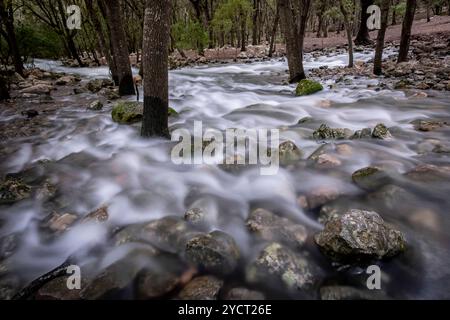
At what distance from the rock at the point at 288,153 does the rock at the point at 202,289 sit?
7.57 feet

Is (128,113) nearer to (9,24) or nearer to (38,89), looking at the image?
(38,89)

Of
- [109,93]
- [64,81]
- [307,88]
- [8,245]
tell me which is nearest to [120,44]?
[109,93]

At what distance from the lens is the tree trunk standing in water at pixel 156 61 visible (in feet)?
14.2

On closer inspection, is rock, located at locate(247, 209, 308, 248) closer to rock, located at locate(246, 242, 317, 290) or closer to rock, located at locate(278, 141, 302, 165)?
rock, located at locate(246, 242, 317, 290)

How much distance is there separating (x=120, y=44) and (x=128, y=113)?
→ 2958 mm

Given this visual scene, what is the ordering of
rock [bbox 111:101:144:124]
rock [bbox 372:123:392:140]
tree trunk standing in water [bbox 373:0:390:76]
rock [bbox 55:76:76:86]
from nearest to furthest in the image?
rock [bbox 372:123:392:140]
rock [bbox 111:101:144:124]
tree trunk standing in water [bbox 373:0:390:76]
rock [bbox 55:76:76:86]

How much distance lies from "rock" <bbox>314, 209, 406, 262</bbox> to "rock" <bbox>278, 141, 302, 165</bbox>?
1.84 m

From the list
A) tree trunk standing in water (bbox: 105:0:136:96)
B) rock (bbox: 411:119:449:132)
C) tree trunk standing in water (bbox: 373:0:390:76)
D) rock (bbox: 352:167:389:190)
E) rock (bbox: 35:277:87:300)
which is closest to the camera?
rock (bbox: 35:277:87:300)

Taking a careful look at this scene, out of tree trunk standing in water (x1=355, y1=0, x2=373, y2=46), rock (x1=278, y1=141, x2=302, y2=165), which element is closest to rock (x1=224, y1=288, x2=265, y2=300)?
rock (x1=278, y1=141, x2=302, y2=165)

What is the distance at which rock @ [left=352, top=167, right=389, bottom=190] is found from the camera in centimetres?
354

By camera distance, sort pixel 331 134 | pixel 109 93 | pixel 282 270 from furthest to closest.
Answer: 1. pixel 109 93
2. pixel 331 134
3. pixel 282 270

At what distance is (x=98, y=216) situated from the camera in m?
3.37
